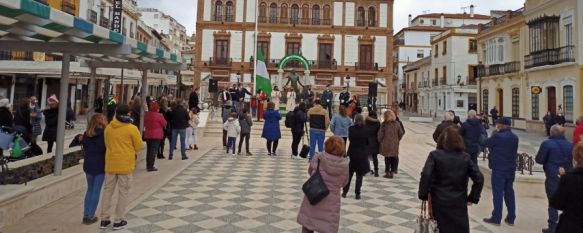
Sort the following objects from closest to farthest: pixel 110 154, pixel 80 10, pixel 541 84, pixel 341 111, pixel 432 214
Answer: pixel 432 214, pixel 110 154, pixel 341 111, pixel 541 84, pixel 80 10

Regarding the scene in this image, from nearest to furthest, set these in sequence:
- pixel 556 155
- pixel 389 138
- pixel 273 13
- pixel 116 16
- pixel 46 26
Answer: pixel 46 26 < pixel 556 155 < pixel 389 138 < pixel 116 16 < pixel 273 13

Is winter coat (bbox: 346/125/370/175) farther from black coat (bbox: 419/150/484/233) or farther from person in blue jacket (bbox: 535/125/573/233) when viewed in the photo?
black coat (bbox: 419/150/484/233)

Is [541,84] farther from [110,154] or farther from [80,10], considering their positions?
[80,10]

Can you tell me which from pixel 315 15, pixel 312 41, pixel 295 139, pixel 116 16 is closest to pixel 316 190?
pixel 295 139

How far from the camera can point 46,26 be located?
5352mm

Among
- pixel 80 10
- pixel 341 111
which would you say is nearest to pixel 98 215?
pixel 341 111

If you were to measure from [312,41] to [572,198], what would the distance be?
38898mm

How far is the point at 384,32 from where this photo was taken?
4119cm

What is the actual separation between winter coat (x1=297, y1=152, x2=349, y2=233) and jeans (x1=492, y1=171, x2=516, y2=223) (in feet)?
9.87

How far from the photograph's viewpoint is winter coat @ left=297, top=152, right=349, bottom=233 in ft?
13.6

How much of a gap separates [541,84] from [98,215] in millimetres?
26365

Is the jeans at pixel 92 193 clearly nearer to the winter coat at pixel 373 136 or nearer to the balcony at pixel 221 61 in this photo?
the winter coat at pixel 373 136

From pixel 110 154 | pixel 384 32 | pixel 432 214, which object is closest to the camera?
pixel 432 214

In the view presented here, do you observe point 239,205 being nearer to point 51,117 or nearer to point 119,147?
point 119,147
